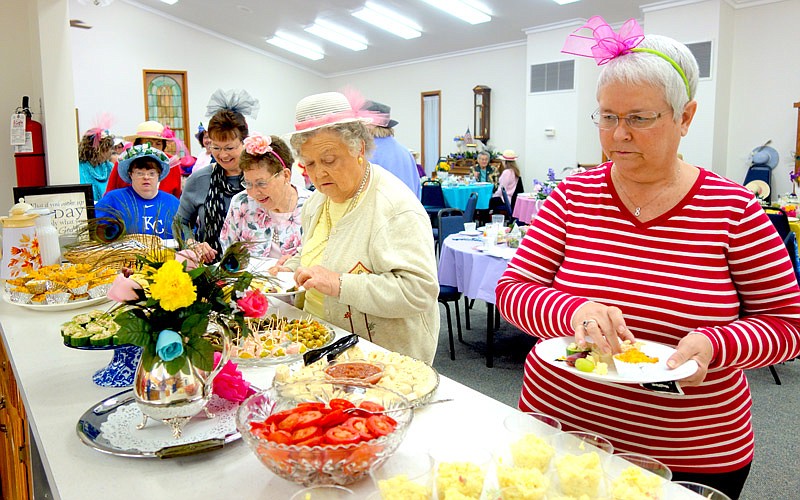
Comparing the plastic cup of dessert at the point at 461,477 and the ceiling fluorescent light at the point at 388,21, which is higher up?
the ceiling fluorescent light at the point at 388,21

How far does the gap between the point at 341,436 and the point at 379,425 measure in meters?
0.07

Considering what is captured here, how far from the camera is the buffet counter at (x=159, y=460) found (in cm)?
100

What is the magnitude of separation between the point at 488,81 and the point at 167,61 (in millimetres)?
6505

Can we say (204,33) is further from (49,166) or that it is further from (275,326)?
(275,326)

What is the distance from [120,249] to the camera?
1.37 metres

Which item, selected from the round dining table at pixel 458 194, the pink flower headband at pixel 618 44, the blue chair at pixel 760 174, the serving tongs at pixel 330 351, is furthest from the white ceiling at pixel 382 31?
the serving tongs at pixel 330 351

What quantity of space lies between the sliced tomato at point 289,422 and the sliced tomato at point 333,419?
4 cm

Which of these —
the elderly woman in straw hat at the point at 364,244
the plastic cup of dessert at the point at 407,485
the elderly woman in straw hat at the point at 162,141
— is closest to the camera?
the plastic cup of dessert at the point at 407,485

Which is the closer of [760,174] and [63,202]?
[63,202]

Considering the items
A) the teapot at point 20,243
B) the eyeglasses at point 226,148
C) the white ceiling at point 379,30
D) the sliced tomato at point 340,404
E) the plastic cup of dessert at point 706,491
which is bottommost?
the plastic cup of dessert at point 706,491

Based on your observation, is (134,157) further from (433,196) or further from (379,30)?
(379,30)

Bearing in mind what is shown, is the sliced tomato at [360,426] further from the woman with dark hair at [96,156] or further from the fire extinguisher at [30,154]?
the woman with dark hair at [96,156]

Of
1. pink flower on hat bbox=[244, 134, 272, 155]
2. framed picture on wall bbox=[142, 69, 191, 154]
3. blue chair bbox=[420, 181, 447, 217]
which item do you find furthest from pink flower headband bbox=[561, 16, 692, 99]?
framed picture on wall bbox=[142, 69, 191, 154]

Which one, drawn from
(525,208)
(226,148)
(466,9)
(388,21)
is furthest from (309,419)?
(388,21)
